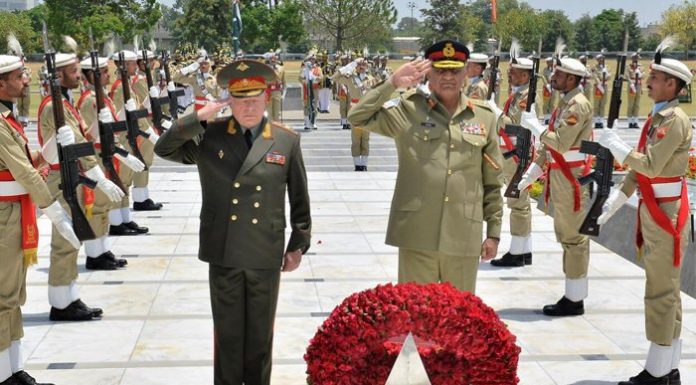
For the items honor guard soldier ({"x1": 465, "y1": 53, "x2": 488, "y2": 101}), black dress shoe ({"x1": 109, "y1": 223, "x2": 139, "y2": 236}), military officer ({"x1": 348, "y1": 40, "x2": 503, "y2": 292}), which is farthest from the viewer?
honor guard soldier ({"x1": 465, "y1": 53, "x2": 488, "y2": 101})

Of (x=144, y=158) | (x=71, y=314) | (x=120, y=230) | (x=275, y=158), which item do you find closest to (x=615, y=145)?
(x=275, y=158)

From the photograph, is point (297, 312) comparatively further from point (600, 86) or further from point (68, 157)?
point (600, 86)

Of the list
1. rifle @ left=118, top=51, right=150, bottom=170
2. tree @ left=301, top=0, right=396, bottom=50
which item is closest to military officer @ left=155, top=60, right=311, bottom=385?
rifle @ left=118, top=51, right=150, bottom=170

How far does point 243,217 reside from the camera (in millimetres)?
4590

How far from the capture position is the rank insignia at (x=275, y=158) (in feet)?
15.2

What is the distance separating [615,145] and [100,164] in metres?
5.10

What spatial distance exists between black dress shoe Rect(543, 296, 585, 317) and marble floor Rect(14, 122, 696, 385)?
0.28ft

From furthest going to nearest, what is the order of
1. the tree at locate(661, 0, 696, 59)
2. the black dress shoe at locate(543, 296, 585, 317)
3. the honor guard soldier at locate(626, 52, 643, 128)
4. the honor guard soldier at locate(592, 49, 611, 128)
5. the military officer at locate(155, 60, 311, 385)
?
the tree at locate(661, 0, 696, 59) < the honor guard soldier at locate(592, 49, 611, 128) < the honor guard soldier at locate(626, 52, 643, 128) < the black dress shoe at locate(543, 296, 585, 317) < the military officer at locate(155, 60, 311, 385)

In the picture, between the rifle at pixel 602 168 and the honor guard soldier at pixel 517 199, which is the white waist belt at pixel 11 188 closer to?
the rifle at pixel 602 168

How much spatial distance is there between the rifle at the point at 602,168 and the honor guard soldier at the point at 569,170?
78 centimetres

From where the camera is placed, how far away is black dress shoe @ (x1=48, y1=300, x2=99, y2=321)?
24.1 ft

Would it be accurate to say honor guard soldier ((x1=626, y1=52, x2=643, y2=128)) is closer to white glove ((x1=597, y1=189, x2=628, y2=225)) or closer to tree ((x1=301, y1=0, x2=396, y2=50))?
white glove ((x1=597, y1=189, x2=628, y2=225))

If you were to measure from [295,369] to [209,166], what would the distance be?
6.81 feet

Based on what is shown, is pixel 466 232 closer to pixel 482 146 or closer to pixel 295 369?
pixel 482 146
